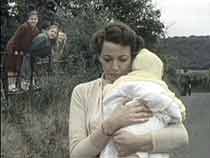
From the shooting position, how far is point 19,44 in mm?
5754

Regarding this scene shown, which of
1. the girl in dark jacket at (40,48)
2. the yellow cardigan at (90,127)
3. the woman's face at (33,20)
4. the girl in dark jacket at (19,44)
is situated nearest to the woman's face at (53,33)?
the girl in dark jacket at (40,48)

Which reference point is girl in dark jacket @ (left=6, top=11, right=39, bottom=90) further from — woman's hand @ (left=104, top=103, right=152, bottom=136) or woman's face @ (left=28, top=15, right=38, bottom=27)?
woman's hand @ (left=104, top=103, right=152, bottom=136)

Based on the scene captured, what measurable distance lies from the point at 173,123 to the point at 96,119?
320mm

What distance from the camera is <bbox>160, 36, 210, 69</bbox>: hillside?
9.95 m

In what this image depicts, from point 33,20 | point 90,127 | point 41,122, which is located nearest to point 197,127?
point 33,20

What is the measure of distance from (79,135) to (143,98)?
313 millimetres

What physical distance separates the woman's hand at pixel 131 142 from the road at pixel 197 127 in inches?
156

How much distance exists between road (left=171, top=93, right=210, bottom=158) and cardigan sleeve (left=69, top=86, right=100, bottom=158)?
12.8 feet

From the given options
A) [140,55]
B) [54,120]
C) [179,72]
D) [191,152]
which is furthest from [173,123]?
[179,72]

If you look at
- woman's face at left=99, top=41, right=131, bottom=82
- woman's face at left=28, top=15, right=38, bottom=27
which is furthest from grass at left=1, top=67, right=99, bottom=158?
woman's face at left=99, top=41, right=131, bottom=82

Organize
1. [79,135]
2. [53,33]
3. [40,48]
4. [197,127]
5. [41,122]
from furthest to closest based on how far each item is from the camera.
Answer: [197,127] < [53,33] < [40,48] < [41,122] < [79,135]

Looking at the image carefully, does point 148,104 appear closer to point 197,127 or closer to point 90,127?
point 90,127

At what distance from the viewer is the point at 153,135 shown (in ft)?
7.41

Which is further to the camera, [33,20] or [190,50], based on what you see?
[190,50]
